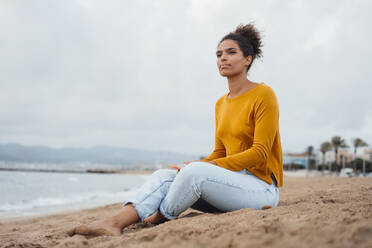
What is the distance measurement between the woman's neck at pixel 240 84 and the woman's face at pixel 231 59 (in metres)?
0.04

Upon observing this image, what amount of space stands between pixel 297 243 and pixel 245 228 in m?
0.41

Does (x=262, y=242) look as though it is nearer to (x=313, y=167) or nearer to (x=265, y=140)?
(x=265, y=140)

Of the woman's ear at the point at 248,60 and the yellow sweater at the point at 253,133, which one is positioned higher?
the woman's ear at the point at 248,60

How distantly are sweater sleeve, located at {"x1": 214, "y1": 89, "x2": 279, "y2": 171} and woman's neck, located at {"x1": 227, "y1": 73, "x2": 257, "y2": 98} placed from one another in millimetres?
245

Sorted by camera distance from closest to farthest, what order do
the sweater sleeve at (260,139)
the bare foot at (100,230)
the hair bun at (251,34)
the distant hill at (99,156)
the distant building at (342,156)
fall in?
the bare foot at (100,230)
the sweater sleeve at (260,139)
the hair bun at (251,34)
the distant building at (342,156)
the distant hill at (99,156)

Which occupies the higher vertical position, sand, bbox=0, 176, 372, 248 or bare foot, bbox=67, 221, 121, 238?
sand, bbox=0, 176, 372, 248

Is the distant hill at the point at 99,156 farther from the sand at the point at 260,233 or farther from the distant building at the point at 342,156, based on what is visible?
the sand at the point at 260,233

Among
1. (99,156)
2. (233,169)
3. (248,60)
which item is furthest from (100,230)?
(99,156)

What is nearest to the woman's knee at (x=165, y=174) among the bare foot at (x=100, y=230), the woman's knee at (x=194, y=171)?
the woman's knee at (x=194, y=171)

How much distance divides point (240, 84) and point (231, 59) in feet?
0.74

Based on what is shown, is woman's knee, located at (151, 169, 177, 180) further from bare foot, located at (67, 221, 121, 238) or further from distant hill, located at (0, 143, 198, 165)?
distant hill, located at (0, 143, 198, 165)

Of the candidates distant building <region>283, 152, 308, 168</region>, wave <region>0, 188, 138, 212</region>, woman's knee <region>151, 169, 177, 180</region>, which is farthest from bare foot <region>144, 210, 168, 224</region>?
distant building <region>283, 152, 308, 168</region>

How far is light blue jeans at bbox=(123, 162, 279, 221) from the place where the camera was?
2037mm

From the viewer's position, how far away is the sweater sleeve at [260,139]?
6.90 feet
